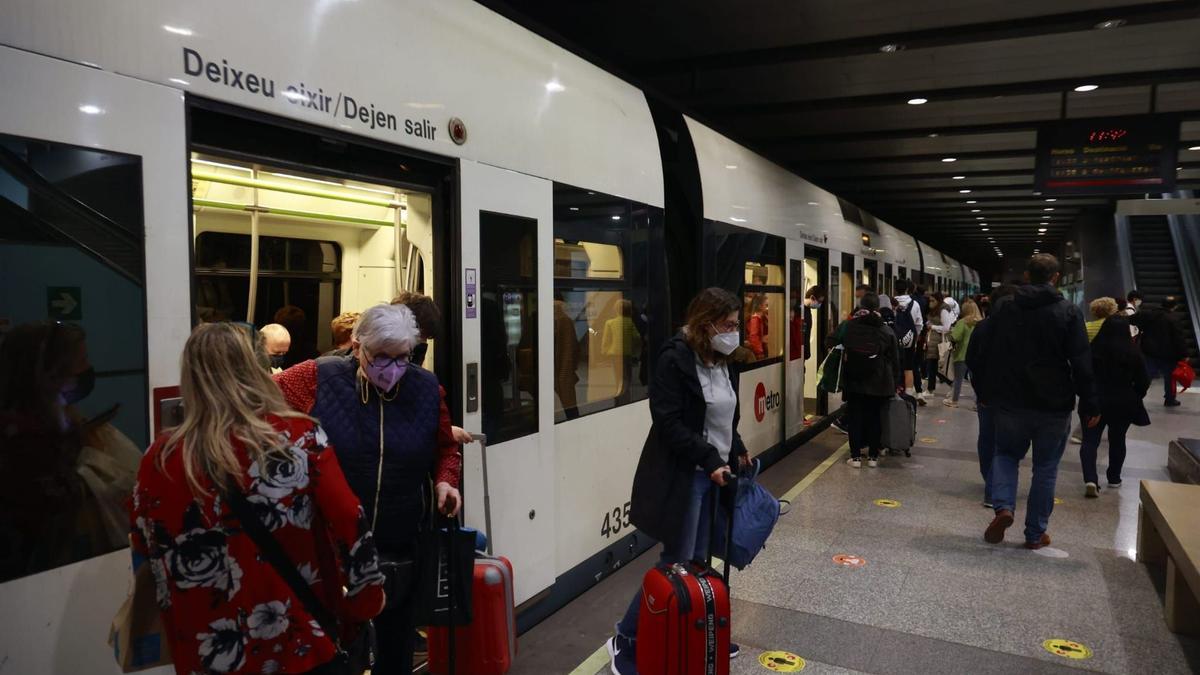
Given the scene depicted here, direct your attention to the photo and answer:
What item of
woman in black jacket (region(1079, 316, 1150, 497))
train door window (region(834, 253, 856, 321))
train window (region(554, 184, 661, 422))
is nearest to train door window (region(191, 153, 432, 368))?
train window (region(554, 184, 661, 422))

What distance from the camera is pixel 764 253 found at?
6926mm

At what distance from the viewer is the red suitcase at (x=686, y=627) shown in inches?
122

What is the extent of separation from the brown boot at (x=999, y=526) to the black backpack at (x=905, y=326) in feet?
16.6

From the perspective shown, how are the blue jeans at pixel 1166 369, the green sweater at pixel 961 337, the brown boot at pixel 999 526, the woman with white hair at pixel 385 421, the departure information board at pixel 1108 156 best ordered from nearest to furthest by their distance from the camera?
the woman with white hair at pixel 385 421 < the brown boot at pixel 999 526 < the departure information board at pixel 1108 156 < the green sweater at pixel 961 337 < the blue jeans at pixel 1166 369

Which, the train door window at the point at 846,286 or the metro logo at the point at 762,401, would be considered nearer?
the metro logo at the point at 762,401

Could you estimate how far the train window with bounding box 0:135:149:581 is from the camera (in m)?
1.79

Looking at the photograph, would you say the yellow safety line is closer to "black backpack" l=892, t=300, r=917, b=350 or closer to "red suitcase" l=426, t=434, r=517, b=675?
"red suitcase" l=426, t=434, r=517, b=675

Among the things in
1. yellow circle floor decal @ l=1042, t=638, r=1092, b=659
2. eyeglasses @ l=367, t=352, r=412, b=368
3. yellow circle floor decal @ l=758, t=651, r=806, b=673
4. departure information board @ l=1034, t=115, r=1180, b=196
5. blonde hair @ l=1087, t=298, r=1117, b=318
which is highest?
departure information board @ l=1034, t=115, r=1180, b=196

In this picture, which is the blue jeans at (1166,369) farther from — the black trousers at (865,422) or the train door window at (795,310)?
the train door window at (795,310)

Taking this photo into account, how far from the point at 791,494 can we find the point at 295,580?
5355mm

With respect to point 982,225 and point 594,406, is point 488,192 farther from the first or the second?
point 982,225

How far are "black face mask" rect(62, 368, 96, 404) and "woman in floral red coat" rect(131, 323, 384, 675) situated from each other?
0.31 m

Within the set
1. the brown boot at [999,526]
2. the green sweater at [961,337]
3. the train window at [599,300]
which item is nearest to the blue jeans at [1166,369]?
the green sweater at [961,337]

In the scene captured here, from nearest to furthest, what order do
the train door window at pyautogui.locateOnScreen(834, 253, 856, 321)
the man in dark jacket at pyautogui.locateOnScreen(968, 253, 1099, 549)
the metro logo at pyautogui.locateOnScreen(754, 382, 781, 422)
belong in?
1. the man in dark jacket at pyautogui.locateOnScreen(968, 253, 1099, 549)
2. the metro logo at pyautogui.locateOnScreen(754, 382, 781, 422)
3. the train door window at pyautogui.locateOnScreen(834, 253, 856, 321)
